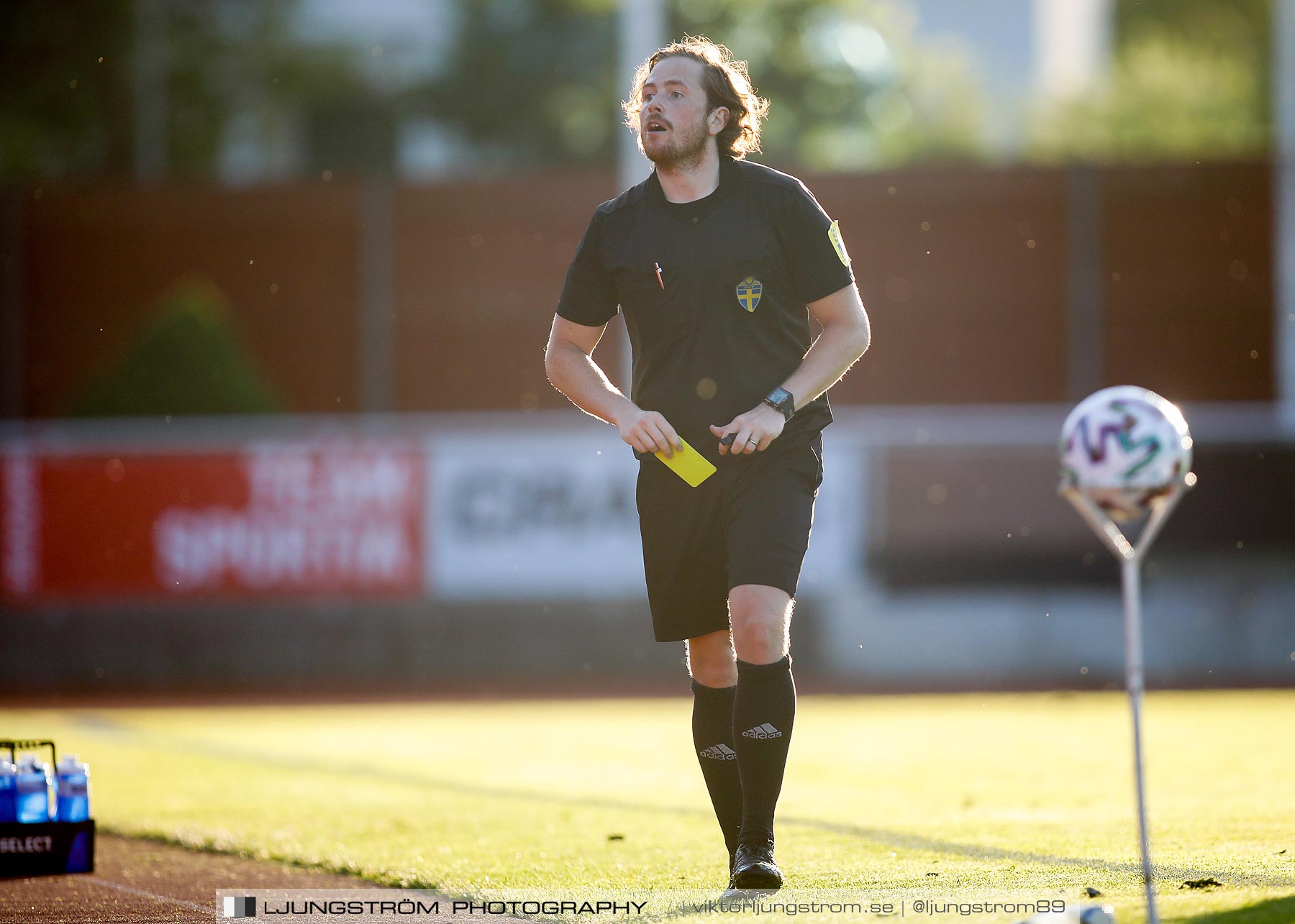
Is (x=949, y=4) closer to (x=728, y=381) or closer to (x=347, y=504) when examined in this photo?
(x=347, y=504)

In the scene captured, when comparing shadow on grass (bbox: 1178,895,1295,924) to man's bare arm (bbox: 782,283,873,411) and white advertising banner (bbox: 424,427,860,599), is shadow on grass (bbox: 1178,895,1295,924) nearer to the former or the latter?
man's bare arm (bbox: 782,283,873,411)

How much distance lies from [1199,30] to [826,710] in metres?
47.1

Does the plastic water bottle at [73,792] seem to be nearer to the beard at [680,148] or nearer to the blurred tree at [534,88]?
the beard at [680,148]

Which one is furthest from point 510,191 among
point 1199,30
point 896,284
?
point 1199,30

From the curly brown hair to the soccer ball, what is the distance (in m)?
1.48

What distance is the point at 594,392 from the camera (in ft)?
16.4

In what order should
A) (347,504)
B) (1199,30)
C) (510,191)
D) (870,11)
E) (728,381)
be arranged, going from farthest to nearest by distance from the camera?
(1199,30) < (870,11) < (510,191) < (347,504) < (728,381)

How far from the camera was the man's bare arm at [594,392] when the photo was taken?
473cm

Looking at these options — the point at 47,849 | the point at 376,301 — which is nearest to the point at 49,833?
the point at 47,849

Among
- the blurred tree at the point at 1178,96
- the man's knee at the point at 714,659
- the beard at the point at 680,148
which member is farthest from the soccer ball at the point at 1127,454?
the blurred tree at the point at 1178,96

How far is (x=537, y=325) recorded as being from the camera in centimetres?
2658

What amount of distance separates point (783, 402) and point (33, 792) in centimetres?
277

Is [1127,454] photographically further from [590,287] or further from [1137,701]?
[590,287]

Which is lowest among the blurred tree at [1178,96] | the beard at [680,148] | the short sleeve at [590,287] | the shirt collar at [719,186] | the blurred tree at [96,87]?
the short sleeve at [590,287]
